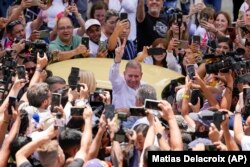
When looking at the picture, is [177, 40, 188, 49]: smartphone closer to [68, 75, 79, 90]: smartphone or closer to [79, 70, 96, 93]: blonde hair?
[79, 70, 96, 93]: blonde hair

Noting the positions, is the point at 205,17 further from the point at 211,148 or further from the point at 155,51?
the point at 211,148

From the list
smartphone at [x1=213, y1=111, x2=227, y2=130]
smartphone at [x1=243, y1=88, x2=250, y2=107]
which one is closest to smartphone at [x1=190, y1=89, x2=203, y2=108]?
smartphone at [x1=243, y1=88, x2=250, y2=107]

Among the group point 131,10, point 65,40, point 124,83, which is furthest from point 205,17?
point 124,83

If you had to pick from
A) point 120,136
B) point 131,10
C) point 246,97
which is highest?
point 131,10

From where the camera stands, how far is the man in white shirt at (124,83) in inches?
540

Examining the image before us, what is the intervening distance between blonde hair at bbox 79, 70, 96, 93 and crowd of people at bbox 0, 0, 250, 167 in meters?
0.01

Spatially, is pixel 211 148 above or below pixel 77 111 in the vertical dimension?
below

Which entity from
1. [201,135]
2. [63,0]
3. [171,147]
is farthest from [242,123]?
[63,0]

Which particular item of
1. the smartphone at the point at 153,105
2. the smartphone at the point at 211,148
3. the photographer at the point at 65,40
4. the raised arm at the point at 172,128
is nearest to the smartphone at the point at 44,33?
the photographer at the point at 65,40

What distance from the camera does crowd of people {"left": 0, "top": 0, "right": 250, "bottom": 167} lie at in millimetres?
10227

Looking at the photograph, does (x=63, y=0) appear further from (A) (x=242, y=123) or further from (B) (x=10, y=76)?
(A) (x=242, y=123)

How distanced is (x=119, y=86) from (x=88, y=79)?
91 centimetres

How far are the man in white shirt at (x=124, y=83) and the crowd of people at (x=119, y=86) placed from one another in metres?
0.01

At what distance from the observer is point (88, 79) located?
511 inches
